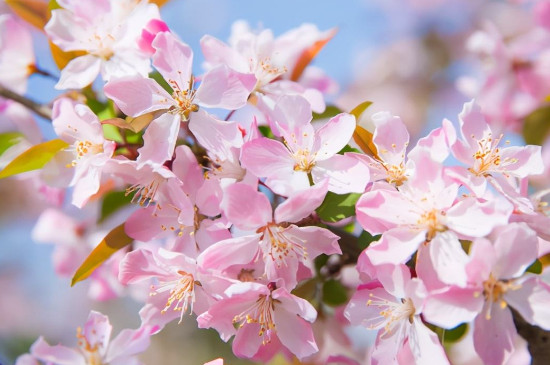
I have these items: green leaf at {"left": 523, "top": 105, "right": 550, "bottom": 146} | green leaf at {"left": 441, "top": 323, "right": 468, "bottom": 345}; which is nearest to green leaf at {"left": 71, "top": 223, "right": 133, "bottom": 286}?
green leaf at {"left": 441, "top": 323, "right": 468, "bottom": 345}

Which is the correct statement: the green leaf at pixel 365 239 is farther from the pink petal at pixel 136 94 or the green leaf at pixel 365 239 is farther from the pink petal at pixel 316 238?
the pink petal at pixel 136 94

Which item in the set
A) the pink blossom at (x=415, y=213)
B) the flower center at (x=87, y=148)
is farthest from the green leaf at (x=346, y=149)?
the flower center at (x=87, y=148)

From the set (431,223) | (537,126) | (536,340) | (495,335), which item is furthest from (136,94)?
(537,126)

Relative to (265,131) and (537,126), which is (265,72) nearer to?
(265,131)

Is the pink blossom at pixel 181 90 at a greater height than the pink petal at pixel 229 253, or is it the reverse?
the pink blossom at pixel 181 90

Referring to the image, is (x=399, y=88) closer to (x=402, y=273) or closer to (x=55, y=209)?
(x=55, y=209)

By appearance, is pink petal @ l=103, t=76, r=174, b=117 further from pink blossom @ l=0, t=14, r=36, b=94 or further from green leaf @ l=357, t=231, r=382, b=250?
pink blossom @ l=0, t=14, r=36, b=94
